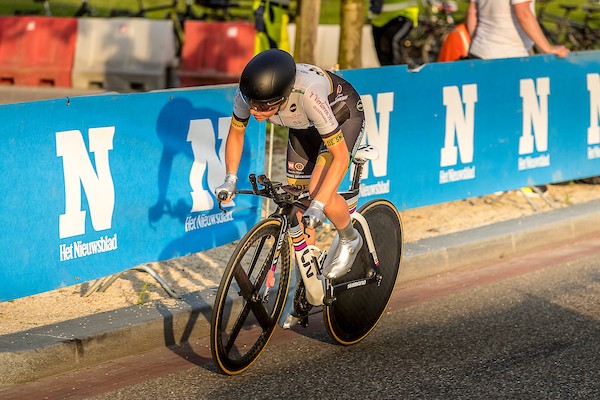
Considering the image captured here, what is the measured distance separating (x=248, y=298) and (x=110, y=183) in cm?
152

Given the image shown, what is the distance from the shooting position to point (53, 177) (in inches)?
294

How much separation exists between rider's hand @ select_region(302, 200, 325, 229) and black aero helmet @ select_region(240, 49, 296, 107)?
1.94 feet

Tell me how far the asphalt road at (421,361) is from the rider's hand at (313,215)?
95 centimetres

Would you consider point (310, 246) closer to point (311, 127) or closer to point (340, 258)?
point (340, 258)

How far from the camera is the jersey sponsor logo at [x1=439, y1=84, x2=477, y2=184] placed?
35.4ft

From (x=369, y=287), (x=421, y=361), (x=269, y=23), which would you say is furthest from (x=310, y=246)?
(x=269, y=23)

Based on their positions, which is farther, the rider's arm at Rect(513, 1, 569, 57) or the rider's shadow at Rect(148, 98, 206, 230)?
the rider's arm at Rect(513, 1, 569, 57)

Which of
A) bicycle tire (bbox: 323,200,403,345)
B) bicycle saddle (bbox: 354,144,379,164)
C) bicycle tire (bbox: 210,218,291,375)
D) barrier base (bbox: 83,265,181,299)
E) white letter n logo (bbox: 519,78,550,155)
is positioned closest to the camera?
bicycle tire (bbox: 210,218,291,375)

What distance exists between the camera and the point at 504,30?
39.2 ft

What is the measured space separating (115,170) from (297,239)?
1.54 metres

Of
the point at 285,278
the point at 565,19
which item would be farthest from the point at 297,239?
the point at 565,19

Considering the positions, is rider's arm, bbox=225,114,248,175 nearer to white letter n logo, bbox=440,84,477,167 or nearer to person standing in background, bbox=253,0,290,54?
white letter n logo, bbox=440,84,477,167

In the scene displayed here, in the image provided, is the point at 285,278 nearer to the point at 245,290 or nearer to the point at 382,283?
the point at 245,290

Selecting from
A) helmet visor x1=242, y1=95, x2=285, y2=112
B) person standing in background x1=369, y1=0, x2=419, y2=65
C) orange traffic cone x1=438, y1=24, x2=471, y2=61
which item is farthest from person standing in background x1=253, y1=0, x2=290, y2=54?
helmet visor x1=242, y1=95, x2=285, y2=112
